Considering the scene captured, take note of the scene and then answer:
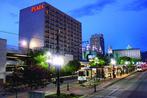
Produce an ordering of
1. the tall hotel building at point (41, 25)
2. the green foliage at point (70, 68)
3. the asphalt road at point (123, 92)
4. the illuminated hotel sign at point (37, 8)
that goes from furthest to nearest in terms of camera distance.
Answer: the illuminated hotel sign at point (37, 8) < the tall hotel building at point (41, 25) < the green foliage at point (70, 68) < the asphalt road at point (123, 92)

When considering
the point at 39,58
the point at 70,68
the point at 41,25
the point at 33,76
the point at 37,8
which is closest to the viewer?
the point at 33,76

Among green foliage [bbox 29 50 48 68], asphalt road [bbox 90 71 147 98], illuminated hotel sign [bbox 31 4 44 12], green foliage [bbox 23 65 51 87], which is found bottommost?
asphalt road [bbox 90 71 147 98]

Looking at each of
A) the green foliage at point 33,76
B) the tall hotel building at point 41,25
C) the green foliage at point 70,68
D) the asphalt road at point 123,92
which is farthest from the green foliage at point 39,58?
the tall hotel building at point 41,25

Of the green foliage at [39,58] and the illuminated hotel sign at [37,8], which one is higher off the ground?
the illuminated hotel sign at [37,8]

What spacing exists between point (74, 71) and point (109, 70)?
9.25 meters

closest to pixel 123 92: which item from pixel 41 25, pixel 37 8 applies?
pixel 41 25

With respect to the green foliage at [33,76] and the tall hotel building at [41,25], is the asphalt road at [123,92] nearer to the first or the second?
the green foliage at [33,76]

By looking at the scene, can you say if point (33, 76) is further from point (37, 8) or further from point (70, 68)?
point (37, 8)

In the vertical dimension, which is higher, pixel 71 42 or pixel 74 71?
pixel 71 42

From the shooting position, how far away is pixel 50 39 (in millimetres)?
148875

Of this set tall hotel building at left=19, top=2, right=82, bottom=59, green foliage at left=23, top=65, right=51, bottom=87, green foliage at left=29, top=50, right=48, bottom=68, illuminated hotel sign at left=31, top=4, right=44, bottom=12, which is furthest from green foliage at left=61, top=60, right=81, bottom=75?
illuminated hotel sign at left=31, top=4, right=44, bottom=12

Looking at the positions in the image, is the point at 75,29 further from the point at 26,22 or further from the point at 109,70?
the point at 109,70

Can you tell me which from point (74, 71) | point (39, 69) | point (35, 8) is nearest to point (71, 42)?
point (35, 8)

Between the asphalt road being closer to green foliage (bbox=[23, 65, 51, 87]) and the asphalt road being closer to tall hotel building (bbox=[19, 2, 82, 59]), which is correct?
green foliage (bbox=[23, 65, 51, 87])
